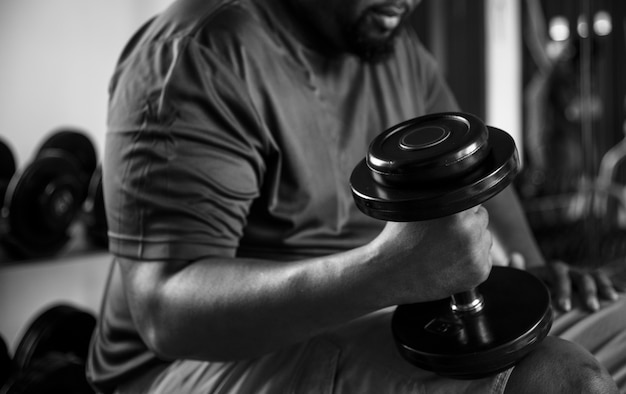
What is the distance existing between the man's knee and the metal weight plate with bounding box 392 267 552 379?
1 cm

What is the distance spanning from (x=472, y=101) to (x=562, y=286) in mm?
2580

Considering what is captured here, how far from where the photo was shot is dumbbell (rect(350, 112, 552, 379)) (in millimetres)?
596

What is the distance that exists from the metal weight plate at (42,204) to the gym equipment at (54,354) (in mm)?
168

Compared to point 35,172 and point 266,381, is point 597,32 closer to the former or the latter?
point 35,172

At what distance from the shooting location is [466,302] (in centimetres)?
71

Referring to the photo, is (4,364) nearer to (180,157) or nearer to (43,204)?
(43,204)

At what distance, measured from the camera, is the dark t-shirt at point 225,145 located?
74 cm

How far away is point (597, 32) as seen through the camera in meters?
3.74

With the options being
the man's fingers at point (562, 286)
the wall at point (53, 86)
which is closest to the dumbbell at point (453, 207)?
the man's fingers at point (562, 286)

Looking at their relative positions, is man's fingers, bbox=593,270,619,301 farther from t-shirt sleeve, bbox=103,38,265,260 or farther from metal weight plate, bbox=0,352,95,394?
metal weight plate, bbox=0,352,95,394

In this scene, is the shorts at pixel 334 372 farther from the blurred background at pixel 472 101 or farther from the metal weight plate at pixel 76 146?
the metal weight plate at pixel 76 146

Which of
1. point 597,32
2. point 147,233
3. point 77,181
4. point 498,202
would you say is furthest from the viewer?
point 597,32

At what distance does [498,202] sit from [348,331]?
0.49 m

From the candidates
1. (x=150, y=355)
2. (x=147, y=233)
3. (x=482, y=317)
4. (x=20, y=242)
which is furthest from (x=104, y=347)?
(x=20, y=242)
